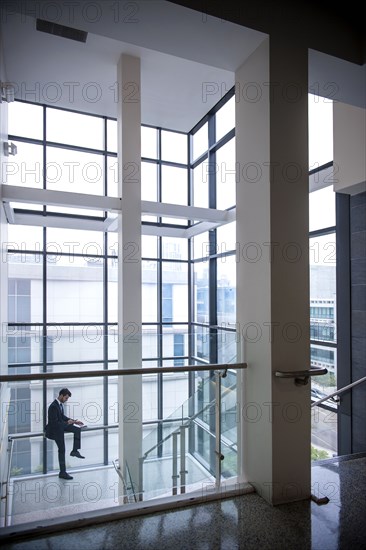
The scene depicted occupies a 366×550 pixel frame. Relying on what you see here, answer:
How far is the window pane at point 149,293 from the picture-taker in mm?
7988

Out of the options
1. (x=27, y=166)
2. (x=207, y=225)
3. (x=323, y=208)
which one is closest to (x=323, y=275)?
(x=323, y=208)

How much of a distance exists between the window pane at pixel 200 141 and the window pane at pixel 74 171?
2.18 m

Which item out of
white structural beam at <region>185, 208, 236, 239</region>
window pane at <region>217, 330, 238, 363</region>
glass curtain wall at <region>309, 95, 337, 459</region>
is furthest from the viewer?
white structural beam at <region>185, 208, 236, 239</region>

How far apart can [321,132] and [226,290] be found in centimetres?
342

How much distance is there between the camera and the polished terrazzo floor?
1659 millimetres

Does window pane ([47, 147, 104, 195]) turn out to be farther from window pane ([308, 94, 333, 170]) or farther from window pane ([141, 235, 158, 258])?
window pane ([308, 94, 333, 170])

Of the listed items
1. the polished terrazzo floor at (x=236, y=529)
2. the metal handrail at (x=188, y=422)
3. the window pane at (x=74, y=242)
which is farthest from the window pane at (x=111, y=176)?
the polished terrazzo floor at (x=236, y=529)

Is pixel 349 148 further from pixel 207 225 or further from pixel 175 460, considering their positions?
pixel 175 460

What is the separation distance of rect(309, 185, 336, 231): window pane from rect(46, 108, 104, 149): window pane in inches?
181

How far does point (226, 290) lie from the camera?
730 centimetres

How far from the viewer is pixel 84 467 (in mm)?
3408

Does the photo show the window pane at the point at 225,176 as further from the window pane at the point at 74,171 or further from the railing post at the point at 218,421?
the railing post at the point at 218,421

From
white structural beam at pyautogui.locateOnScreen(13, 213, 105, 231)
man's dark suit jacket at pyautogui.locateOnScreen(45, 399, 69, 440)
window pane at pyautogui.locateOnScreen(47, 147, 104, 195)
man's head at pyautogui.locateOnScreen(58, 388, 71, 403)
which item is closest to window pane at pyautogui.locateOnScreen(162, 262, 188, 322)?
white structural beam at pyautogui.locateOnScreen(13, 213, 105, 231)

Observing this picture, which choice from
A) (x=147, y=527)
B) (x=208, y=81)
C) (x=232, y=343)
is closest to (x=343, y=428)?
→ (x=232, y=343)
